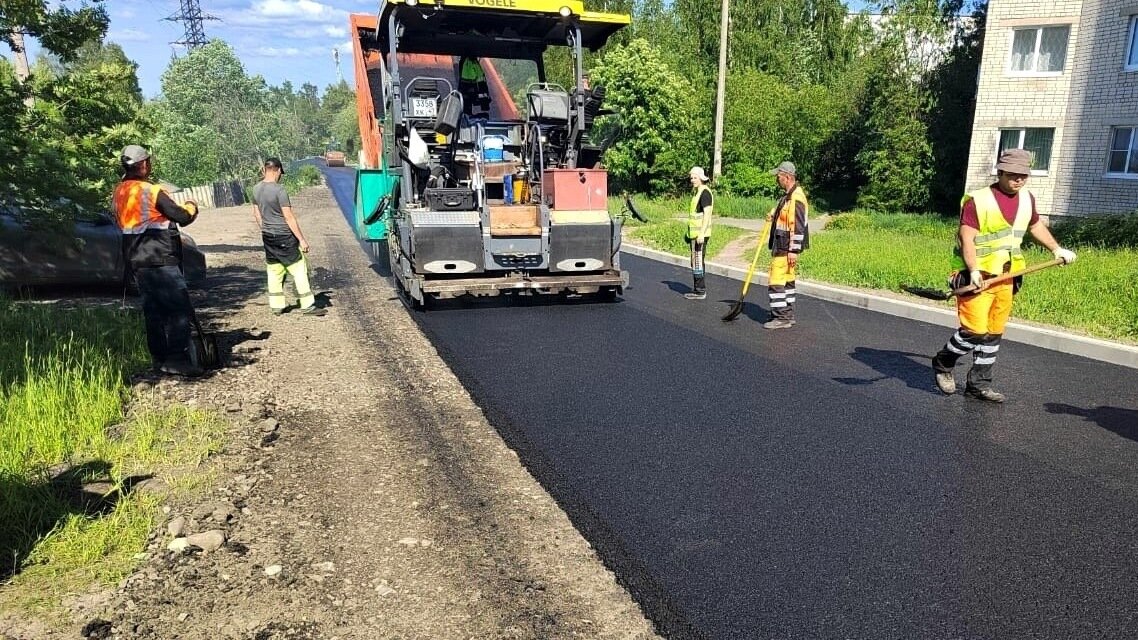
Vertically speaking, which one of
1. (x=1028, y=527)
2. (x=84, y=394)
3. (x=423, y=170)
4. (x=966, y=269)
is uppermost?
(x=423, y=170)

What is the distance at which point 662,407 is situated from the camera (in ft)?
15.7

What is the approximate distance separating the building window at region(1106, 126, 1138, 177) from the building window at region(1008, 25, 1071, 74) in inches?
91.7

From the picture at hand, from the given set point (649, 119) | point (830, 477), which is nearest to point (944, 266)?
point (830, 477)

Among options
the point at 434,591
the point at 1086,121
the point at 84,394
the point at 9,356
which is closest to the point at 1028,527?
the point at 434,591

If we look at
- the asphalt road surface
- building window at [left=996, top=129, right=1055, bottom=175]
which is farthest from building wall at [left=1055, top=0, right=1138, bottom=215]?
the asphalt road surface

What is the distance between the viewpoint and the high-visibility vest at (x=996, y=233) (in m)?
4.59

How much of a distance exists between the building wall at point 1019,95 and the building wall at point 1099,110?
0.20m

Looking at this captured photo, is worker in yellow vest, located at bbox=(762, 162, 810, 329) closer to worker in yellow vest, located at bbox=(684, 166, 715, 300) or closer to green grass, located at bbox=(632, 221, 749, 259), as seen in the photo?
worker in yellow vest, located at bbox=(684, 166, 715, 300)

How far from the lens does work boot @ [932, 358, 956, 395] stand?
503 cm

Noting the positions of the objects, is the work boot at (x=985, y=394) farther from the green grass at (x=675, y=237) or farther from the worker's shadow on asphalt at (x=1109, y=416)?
the green grass at (x=675, y=237)

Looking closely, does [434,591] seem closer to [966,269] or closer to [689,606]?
[689,606]

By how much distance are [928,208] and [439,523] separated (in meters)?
21.0

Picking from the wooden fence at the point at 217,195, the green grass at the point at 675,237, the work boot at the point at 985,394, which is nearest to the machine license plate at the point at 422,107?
the green grass at the point at 675,237

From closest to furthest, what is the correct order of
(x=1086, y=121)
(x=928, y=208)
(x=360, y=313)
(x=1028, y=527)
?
(x=1028, y=527) < (x=360, y=313) < (x=1086, y=121) < (x=928, y=208)
